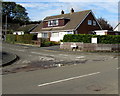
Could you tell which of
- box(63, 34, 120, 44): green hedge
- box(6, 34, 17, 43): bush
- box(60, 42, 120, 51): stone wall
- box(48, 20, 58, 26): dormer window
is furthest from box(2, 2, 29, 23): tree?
box(60, 42, 120, 51): stone wall

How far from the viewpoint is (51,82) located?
948 cm

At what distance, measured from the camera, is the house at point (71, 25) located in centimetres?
4444

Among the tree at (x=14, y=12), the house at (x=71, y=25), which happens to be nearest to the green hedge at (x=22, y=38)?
the house at (x=71, y=25)

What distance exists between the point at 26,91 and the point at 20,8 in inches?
4447

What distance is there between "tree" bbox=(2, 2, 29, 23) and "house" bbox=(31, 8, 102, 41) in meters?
61.3

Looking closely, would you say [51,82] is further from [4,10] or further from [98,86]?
[4,10]

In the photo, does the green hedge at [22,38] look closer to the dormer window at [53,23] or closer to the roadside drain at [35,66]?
the dormer window at [53,23]

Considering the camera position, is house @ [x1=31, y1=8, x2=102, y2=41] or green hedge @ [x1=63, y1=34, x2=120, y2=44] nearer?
green hedge @ [x1=63, y1=34, x2=120, y2=44]

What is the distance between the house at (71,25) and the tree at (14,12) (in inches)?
2413

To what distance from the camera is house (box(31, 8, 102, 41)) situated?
4444 centimetres

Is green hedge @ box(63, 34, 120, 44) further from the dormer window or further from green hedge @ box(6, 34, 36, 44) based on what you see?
the dormer window

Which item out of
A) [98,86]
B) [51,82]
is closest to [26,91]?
[51,82]

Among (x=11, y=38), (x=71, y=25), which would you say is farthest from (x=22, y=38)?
(x=71, y=25)

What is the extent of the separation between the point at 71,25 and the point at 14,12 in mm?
74529
